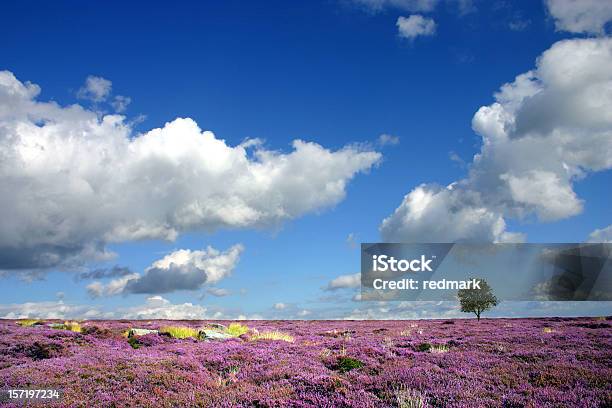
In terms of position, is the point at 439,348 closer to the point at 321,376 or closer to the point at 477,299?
the point at 321,376

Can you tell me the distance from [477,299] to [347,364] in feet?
154

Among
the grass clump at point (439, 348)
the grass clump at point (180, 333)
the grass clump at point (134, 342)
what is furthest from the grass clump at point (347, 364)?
the grass clump at point (180, 333)

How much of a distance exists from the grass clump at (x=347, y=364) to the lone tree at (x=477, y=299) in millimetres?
45762

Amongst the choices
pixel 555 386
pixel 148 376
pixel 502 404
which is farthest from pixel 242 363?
pixel 555 386

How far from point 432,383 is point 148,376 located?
26.1ft

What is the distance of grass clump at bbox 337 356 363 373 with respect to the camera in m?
13.7

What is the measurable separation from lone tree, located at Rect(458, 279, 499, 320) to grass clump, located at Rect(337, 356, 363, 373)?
150 ft

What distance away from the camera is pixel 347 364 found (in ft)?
46.5

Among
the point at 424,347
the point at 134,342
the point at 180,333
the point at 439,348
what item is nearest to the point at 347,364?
the point at 439,348

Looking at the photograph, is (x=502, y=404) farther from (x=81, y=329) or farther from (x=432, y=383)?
(x=81, y=329)

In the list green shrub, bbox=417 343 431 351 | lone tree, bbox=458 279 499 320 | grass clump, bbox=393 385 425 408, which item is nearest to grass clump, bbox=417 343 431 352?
green shrub, bbox=417 343 431 351

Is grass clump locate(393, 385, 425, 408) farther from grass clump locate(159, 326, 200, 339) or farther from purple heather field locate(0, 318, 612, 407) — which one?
grass clump locate(159, 326, 200, 339)

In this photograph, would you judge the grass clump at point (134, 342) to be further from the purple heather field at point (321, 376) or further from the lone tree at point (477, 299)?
the lone tree at point (477, 299)

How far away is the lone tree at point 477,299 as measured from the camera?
55219 mm
